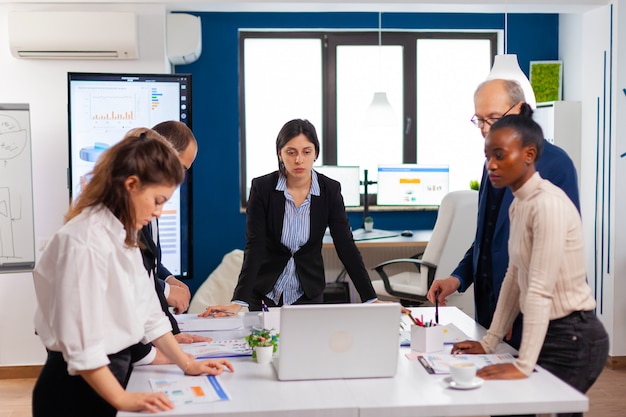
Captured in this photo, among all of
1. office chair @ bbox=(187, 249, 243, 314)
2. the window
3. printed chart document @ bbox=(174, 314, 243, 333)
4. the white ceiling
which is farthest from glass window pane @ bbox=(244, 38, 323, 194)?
printed chart document @ bbox=(174, 314, 243, 333)

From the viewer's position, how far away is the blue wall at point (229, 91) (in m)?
Answer: 6.27

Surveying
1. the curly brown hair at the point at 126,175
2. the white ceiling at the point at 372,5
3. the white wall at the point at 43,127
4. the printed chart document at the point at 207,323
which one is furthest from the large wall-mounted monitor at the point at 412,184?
the curly brown hair at the point at 126,175

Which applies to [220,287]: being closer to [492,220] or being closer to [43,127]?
[43,127]

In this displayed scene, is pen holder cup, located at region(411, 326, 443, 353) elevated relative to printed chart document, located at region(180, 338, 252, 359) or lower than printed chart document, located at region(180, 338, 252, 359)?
elevated

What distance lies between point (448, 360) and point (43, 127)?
339 cm

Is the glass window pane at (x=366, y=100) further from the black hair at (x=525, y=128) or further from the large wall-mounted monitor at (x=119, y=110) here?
the black hair at (x=525, y=128)

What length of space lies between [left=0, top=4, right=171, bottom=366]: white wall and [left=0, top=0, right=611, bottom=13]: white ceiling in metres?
0.19

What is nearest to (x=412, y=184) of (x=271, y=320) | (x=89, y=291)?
(x=271, y=320)

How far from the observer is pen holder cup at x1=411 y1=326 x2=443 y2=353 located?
7.54ft

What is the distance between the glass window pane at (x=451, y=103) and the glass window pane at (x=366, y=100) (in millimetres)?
210

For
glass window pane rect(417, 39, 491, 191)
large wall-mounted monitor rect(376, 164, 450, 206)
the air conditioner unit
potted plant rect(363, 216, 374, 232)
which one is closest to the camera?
the air conditioner unit

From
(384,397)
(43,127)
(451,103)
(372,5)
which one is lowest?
(384,397)

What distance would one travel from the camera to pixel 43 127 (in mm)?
4719

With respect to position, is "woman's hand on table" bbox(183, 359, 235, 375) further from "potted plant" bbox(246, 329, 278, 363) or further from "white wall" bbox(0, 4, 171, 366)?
"white wall" bbox(0, 4, 171, 366)
